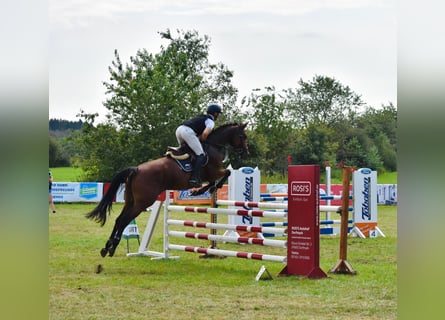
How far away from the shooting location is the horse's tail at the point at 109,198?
25.6 ft

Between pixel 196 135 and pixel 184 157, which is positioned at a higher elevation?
pixel 196 135

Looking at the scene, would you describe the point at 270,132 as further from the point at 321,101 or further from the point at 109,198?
the point at 109,198

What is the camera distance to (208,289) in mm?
5957

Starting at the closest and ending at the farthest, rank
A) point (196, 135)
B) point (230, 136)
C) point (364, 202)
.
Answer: point (196, 135), point (230, 136), point (364, 202)

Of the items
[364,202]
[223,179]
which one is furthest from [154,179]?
[364,202]

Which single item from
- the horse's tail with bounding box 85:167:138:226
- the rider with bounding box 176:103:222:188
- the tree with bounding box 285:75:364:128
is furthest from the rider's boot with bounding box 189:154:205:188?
the tree with bounding box 285:75:364:128

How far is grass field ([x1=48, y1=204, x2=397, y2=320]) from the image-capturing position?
464cm

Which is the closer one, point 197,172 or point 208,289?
point 208,289

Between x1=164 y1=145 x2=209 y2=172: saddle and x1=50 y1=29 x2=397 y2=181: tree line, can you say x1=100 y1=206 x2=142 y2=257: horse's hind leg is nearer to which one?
x1=164 y1=145 x2=209 y2=172: saddle

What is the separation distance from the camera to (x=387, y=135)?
32.8 m

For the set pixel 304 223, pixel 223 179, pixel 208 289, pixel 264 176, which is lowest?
pixel 208 289

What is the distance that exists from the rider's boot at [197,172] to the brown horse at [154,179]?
80 millimetres

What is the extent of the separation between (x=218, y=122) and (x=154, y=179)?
24.2 meters
